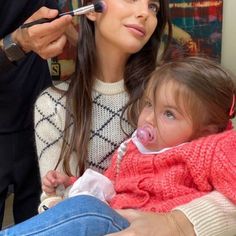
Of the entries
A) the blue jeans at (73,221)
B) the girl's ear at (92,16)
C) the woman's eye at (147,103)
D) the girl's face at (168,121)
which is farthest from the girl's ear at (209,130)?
the girl's ear at (92,16)

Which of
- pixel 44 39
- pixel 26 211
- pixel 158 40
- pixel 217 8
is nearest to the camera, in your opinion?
pixel 44 39

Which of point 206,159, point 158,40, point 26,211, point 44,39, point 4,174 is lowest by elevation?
point 26,211

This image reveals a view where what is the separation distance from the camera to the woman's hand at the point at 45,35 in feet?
3.79

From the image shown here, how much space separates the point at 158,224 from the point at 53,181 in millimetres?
342

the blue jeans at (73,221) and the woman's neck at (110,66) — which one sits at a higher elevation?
the woman's neck at (110,66)

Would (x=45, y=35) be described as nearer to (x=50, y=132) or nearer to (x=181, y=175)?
(x=50, y=132)

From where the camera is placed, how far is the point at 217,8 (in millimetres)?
1894

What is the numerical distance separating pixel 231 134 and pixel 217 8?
3.19 feet

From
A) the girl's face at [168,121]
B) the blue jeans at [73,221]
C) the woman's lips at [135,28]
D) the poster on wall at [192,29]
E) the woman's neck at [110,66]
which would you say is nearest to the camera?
the blue jeans at [73,221]

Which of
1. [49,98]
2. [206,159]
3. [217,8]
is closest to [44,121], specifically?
[49,98]

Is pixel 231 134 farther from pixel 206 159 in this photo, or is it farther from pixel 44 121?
pixel 44 121

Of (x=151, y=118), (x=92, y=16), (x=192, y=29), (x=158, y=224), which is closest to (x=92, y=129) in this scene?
(x=151, y=118)

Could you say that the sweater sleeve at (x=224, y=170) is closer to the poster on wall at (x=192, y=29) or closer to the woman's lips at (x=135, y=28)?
the woman's lips at (x=135, y=28)

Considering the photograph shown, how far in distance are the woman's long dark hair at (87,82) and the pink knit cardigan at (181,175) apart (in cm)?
22
